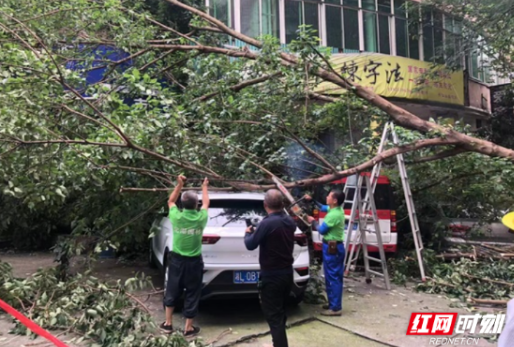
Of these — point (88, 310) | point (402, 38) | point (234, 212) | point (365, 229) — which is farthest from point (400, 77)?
point (88, 310)

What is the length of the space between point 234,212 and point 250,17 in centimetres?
1131

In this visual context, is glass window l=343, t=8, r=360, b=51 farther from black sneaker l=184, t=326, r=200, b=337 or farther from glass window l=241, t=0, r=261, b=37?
black sneaker l=184, t=326, r=200, b=337

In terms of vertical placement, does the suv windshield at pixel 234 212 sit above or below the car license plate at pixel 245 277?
above

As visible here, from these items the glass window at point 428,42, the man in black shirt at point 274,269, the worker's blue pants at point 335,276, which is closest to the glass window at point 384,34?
the glass window at point 428,42

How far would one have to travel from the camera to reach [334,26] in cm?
1623

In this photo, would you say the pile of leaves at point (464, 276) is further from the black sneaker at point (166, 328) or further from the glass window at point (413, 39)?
the glass window at point (413, 39)

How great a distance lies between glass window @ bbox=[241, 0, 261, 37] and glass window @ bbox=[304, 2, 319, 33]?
196 cm

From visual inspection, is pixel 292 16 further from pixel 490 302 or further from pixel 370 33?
pixel 490 302

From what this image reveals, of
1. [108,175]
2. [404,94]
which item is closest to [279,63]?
[108,175]

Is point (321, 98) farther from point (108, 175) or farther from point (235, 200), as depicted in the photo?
point (108, 175)

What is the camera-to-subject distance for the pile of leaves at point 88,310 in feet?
14.3

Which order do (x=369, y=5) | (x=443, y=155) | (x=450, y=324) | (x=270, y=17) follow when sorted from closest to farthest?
(x=450, y=324) < (x=443, y=155) < (x=270, y=17) < (x=369, y=5)

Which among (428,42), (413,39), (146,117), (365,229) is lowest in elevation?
(365,229)

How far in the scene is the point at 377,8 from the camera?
672 inches
